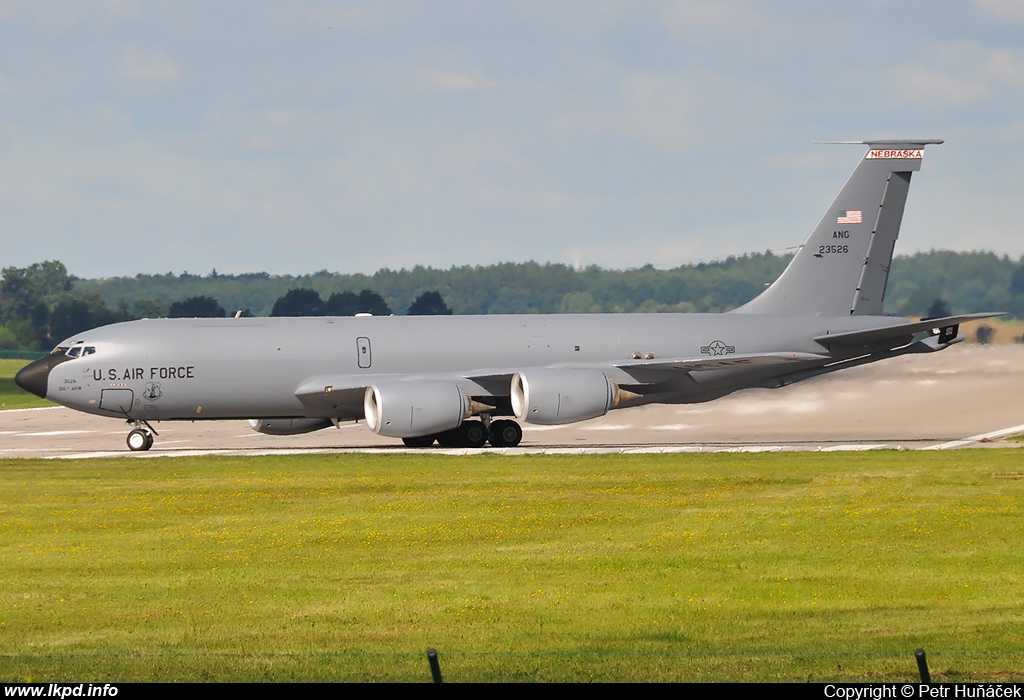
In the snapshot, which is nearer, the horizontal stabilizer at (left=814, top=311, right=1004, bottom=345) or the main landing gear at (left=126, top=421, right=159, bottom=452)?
the main landing gear at (left=126, top=421, right=159, bottom=452)

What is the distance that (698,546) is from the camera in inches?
783

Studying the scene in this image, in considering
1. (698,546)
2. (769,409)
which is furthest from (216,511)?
(769,409)

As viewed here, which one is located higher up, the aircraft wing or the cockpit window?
the aircraft wing

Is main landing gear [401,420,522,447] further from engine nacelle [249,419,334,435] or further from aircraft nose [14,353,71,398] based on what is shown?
aircraft nose [14,353,71,398]

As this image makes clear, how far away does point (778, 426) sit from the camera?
46562mm

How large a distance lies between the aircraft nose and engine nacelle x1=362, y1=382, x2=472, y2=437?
30.3 ft

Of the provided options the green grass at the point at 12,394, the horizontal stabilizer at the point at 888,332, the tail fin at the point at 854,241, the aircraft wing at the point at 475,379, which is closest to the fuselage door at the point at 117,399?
the aircraft wing at the point at 475,379

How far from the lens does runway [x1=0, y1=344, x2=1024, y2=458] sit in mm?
39688

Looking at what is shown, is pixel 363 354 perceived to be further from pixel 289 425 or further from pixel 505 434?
pixel 505 434

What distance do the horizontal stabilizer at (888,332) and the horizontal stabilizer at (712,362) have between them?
167 centimetres

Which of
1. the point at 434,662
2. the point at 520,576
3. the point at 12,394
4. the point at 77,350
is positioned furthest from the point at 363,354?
the point at 12,394

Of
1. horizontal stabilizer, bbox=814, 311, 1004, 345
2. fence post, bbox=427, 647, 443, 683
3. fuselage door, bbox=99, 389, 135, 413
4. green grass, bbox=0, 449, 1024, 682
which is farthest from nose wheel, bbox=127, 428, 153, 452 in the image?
fence post, bbox=427, 647, 443, 683

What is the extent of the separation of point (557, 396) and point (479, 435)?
3.15 meters

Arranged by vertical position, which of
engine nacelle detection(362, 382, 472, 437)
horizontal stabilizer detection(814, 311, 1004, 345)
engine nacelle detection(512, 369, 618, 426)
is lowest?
engine nacelle detection(362, 382, 472, 437)
